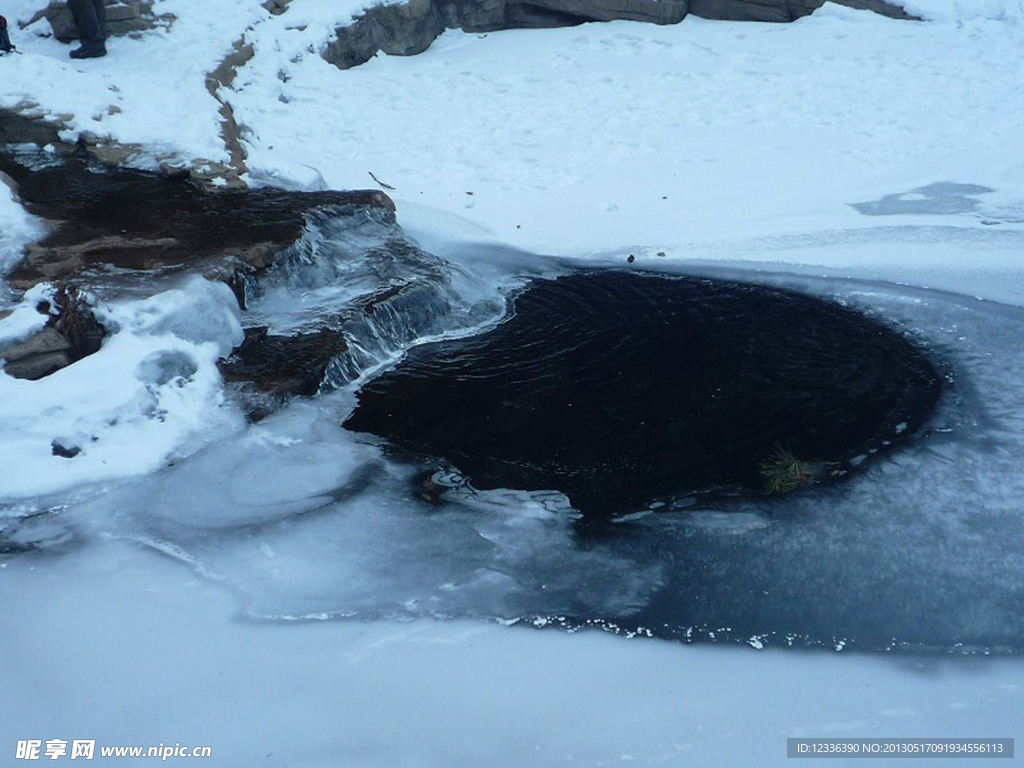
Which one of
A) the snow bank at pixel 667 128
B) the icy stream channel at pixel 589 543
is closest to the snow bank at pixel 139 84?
the snow bank at pixel 667 128

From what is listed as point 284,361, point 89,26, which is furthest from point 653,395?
point 89,26

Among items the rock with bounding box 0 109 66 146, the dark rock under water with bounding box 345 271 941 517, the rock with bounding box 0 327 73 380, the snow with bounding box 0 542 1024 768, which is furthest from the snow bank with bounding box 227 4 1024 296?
the snow with bounding box 0 542 1024 768

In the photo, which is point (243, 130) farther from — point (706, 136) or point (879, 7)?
point (879, 7)

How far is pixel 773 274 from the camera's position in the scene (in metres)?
8.34

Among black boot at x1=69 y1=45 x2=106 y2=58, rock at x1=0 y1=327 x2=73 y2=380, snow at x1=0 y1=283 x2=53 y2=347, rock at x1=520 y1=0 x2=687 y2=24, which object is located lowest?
rock at x1=0 y1=327 x2=73 y2=380

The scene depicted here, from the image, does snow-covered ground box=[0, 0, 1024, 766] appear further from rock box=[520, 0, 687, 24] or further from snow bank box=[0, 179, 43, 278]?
rock box=[520, 0, 687, 24]

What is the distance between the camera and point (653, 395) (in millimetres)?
6242

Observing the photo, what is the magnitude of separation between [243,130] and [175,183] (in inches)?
70.2

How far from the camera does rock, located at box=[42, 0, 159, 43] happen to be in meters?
11.5

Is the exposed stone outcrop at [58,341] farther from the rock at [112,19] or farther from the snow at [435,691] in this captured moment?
the rock at [112,19]

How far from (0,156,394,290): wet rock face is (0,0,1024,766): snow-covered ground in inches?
15.3

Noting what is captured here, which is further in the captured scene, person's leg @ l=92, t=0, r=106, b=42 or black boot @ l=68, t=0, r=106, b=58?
person's leg @ l=92, t=0, r=106, b=42

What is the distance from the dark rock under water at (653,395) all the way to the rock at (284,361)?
358 millimetres

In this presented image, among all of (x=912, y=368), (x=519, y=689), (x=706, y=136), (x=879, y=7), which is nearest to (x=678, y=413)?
(x=912, y=368)
